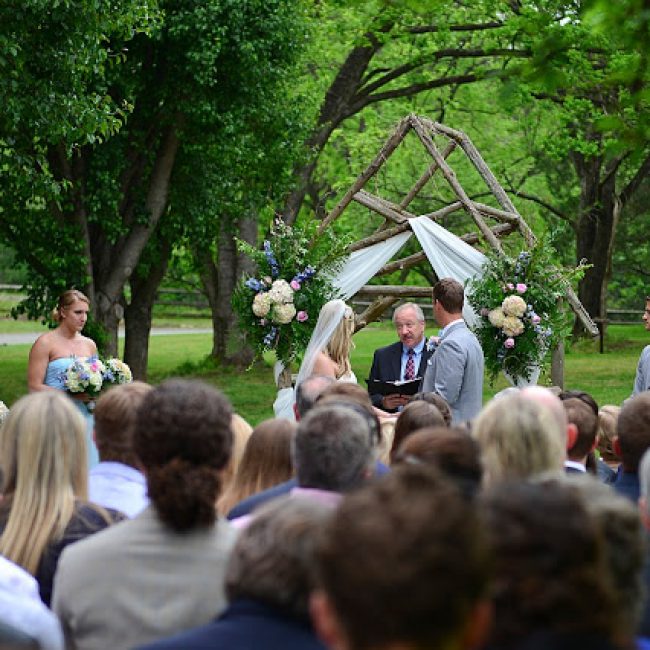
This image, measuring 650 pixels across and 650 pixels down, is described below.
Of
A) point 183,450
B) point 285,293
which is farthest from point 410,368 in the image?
point 183,450

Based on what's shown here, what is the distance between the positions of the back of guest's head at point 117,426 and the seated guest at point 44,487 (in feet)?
1.58

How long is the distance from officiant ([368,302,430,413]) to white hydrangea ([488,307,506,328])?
5.32 feet

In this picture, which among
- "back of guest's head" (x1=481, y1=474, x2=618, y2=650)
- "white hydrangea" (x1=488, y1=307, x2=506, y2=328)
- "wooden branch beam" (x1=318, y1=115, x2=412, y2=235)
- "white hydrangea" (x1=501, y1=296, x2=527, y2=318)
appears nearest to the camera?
"back of guest's head" (x1=481, y1=474, x2=618, y2=650)

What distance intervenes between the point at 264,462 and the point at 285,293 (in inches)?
245

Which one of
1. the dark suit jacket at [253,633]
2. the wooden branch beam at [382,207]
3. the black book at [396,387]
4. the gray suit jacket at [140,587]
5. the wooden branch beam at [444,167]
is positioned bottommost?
the black book at [396,387]

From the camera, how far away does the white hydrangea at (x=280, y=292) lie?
10.9 meters

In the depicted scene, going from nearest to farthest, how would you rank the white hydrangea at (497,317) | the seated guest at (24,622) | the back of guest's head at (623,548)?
the back of guest's head at (623,548) → the seated guest at (24,622) → the white hydrangea at (497,317)

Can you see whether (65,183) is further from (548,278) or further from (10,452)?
(10,452)

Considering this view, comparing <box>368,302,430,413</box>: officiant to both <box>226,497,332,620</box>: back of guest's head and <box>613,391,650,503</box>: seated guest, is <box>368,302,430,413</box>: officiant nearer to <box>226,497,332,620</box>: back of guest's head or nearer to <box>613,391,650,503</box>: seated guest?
<box>613,391,650,503</box>: seated guest

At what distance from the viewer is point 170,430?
135 inches

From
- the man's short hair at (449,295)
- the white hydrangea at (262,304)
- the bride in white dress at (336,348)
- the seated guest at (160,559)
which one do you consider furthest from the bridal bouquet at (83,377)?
the seated guest at (160,559)

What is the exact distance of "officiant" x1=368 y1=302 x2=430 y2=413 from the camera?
30.9 ft

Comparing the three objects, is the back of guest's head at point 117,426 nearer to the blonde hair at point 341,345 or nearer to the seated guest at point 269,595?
the seated guest at point 269,595

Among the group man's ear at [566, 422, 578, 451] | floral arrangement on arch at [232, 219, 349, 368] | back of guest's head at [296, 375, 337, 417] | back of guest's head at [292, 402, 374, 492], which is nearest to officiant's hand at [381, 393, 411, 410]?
floral arrangement on arch at [232, 219, 349, 368]
